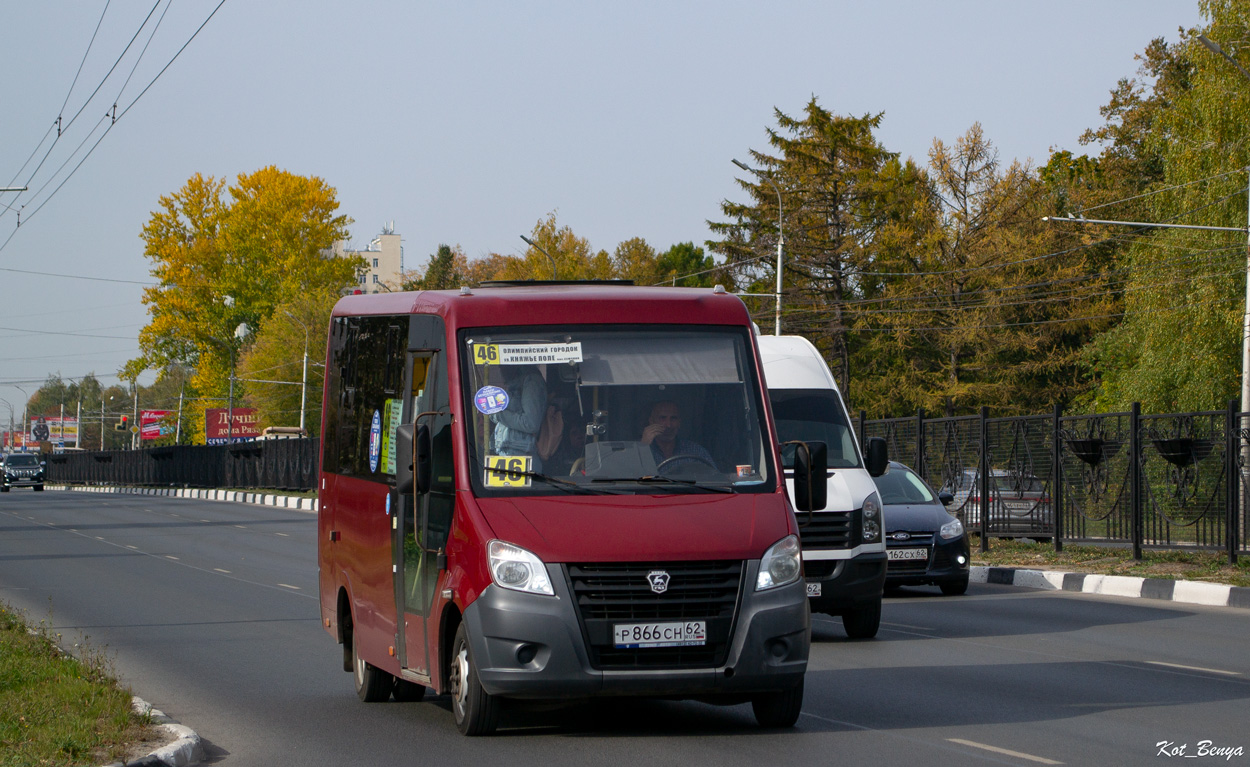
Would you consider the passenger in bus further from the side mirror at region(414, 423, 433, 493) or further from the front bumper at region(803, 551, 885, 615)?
the front bumper at region(803, 551, 885, 615)

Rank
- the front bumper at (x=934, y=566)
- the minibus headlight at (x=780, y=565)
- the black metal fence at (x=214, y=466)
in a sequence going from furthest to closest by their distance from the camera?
the black metal fence at (x=214, y=466), the front bumper at (x=934, y=566), the minibus headlight at (x=780, y=565)

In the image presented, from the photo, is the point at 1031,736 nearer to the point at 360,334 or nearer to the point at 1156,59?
the point at 360,334

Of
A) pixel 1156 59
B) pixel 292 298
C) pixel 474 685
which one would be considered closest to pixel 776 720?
pixel 474 685

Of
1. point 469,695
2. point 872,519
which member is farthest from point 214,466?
point 469,695

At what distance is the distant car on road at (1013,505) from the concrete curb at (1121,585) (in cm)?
256

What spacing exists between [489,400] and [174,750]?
2389 millimetres

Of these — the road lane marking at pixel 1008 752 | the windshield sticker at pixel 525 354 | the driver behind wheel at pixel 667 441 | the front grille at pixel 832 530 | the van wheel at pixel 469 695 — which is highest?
the windshield sticker at pixel 525 354

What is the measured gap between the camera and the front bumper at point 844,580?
1282 cm

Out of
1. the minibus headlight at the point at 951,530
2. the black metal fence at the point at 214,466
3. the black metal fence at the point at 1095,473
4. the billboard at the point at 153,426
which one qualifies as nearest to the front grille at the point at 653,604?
the minibus headlight at the point at 951,530

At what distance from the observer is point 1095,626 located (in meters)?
14.4

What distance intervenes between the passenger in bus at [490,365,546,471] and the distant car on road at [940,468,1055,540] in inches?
638

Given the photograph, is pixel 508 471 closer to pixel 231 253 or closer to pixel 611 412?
pixel 611 412

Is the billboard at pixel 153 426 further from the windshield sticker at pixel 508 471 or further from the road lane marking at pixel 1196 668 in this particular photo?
the windshield sticker at pixel 508 471

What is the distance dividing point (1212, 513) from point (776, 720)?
1272cm
